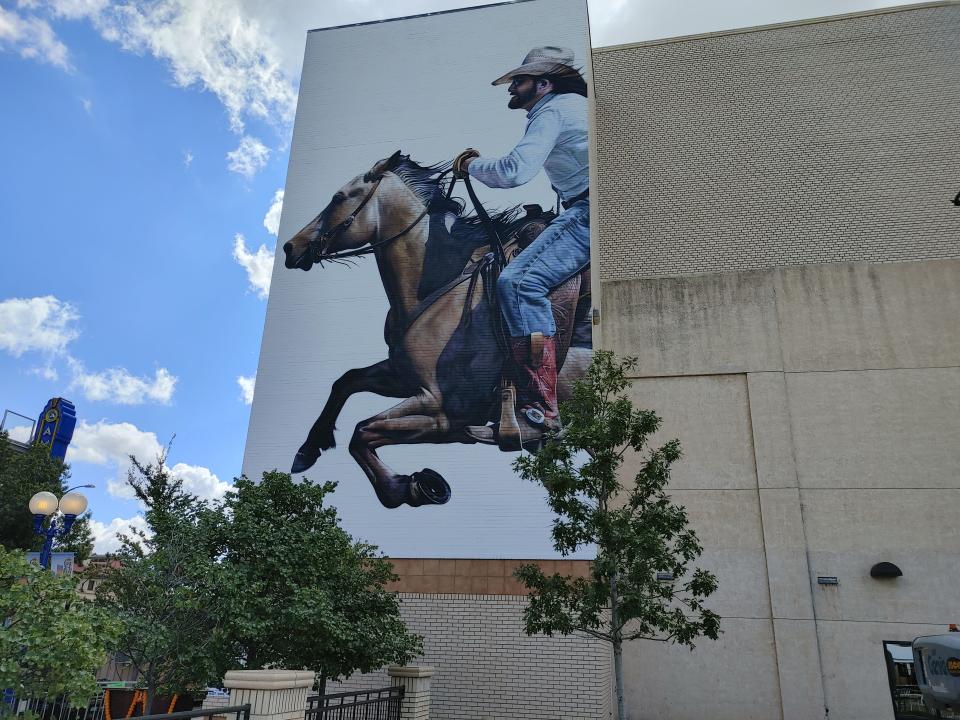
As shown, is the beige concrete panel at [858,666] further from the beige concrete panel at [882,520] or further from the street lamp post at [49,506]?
the street lamp post at [49,506]

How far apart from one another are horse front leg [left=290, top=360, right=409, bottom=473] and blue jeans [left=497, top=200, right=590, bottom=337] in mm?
3490

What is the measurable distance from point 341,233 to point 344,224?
0.30m

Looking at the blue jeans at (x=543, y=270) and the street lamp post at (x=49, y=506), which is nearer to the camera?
the street lamp post at (x=49, y=506)

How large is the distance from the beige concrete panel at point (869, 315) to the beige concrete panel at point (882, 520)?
3270 millimetres

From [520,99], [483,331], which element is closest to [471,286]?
[483,331]

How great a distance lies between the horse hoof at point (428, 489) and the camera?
18.3m

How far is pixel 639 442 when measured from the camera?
12.7 m

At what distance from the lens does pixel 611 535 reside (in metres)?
11.8

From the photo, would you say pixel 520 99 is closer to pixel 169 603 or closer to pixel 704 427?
pixel 704 427

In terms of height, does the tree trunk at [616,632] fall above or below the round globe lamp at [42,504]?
below

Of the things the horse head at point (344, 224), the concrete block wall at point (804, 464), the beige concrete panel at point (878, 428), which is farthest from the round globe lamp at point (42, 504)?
the beige concrete panel at point (878, 428)

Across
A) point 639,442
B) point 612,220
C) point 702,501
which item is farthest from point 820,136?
point 639,442

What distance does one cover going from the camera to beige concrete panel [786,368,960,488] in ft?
58.4

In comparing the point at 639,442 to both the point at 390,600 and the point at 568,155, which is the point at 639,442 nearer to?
the point at 390,600
